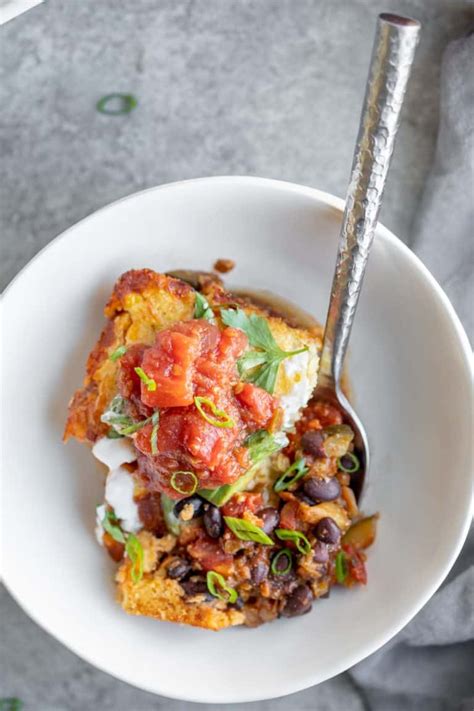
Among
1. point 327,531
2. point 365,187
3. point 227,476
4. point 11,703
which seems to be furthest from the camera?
point 11,703

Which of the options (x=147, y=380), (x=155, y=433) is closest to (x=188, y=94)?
(x=147, y=380)

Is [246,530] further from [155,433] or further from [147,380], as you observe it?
[147,380]

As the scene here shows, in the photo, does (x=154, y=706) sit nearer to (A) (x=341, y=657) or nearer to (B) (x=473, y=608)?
(A) (x=341, y=657)

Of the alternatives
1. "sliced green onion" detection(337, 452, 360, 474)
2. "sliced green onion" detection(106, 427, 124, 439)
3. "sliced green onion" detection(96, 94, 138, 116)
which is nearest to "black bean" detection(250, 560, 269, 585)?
"sliced green onion" detection(337, 452, 360, 474)

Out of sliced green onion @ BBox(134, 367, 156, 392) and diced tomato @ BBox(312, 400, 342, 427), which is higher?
sliced green onion @ BBox(134, 367, 156, 392)

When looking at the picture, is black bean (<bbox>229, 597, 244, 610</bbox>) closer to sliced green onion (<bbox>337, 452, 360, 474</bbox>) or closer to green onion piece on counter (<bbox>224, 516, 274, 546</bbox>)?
green onion piece on counter (<bbox>224, 516, 274, 546</bbox>)

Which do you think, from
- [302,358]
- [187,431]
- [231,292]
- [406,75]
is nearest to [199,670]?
[187,431]
